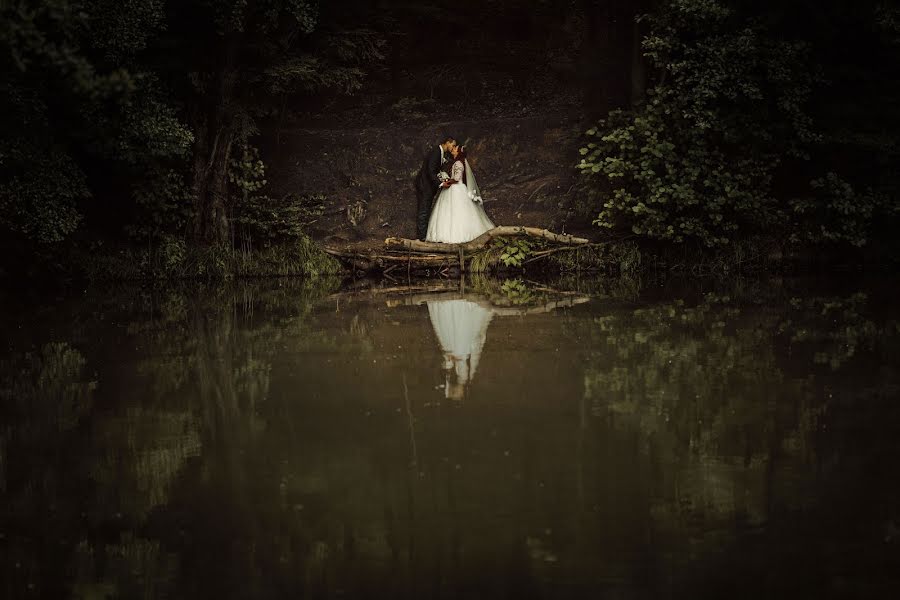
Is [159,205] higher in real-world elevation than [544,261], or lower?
higher

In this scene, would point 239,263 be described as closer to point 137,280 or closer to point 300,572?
point 137,280

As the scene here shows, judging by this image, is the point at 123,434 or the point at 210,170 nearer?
the point at 123,434

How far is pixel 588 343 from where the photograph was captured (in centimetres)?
1134

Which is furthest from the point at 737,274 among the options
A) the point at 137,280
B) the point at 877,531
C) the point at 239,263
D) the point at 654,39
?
the point at 877,531

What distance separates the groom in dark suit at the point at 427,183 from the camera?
2195 cm

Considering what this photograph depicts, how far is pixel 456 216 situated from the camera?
2166cm

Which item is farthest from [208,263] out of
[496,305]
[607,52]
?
[607,52]

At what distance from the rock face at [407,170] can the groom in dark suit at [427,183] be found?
1.63 m

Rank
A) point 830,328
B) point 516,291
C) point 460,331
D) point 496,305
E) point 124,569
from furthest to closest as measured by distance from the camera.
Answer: point 516,291 < point 496,305 < point 460,331 < point 830,328 < point 124,569

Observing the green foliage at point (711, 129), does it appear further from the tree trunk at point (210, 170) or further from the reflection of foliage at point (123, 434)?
the reflection of foliage at point (123, 434)

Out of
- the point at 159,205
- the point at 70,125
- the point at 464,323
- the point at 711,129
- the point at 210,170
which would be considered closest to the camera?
the point at 464,323

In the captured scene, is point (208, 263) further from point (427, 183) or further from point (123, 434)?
point (123, 434)

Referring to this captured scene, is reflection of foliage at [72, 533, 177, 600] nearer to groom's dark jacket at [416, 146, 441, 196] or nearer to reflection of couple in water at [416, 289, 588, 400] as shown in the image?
reflection of couple in water at [416, 289, 588, 400]

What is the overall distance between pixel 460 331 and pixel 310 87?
10387mm
